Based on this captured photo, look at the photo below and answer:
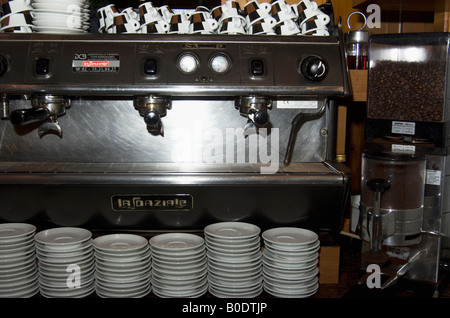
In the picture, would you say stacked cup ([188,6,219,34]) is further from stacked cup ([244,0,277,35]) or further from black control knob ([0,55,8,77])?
black control knob ([0,55,8,77])

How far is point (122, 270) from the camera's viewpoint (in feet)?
3.64

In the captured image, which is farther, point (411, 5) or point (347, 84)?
point (411, 5)

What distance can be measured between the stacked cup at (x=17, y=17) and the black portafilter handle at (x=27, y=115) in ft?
0.84

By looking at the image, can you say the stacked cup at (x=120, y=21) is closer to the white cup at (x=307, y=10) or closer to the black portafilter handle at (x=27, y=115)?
the black portafilter handle at (x=27, y=115)

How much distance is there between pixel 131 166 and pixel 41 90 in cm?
29

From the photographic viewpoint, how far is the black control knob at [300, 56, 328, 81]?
1.12 m

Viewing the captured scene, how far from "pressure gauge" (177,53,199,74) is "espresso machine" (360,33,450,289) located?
47 cm

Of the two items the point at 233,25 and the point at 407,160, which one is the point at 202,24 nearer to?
the point at 233,25

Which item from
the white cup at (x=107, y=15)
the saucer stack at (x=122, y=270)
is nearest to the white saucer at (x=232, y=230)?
the saucer stack at (x=122, y=270)

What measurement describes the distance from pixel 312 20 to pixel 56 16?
2.21 feet

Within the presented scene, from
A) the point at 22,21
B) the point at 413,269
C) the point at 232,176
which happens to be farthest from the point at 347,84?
the point at 22,21

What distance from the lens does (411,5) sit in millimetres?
1475
